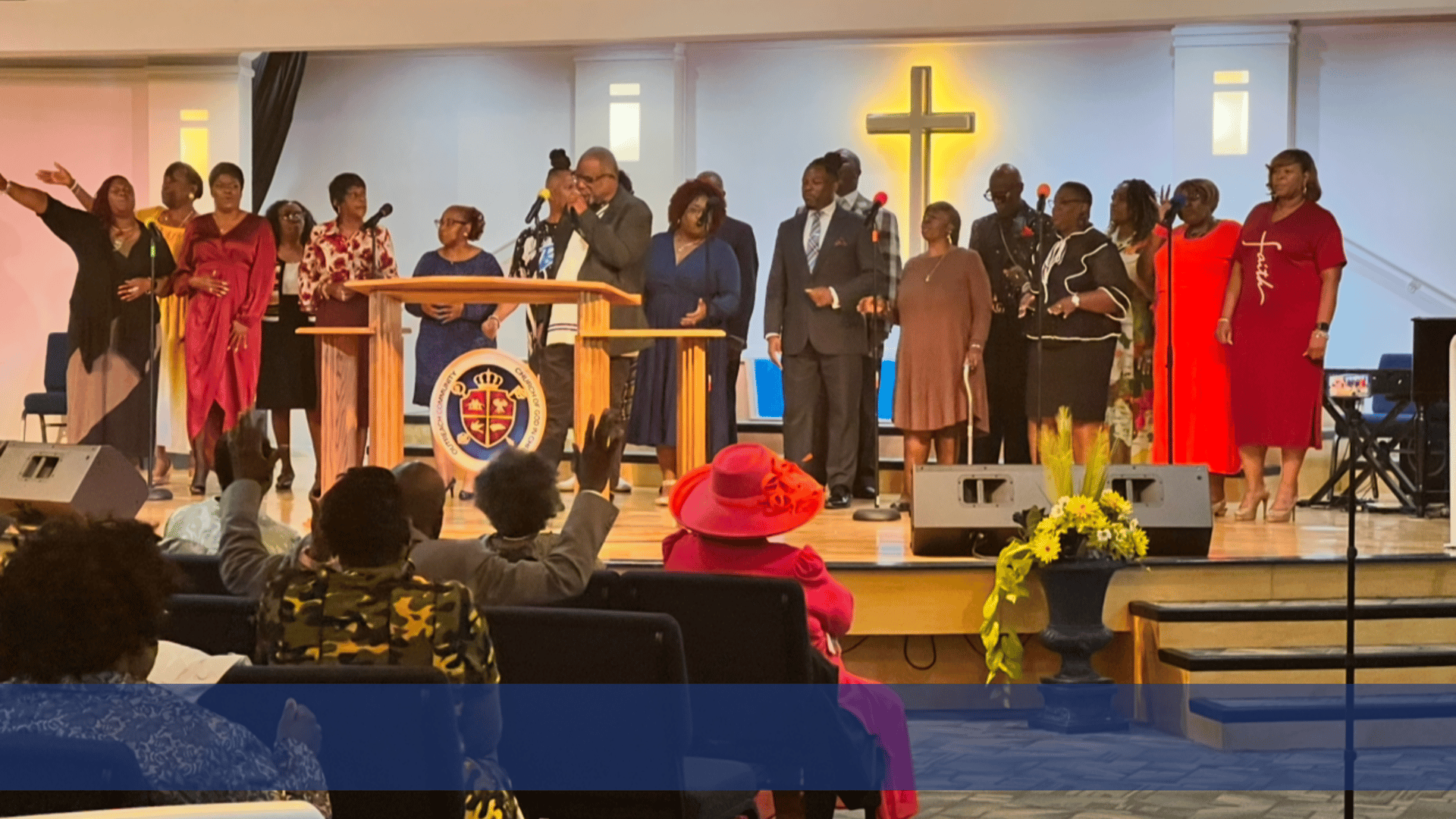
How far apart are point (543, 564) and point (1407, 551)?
406 centimetres

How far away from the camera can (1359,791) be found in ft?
14.6

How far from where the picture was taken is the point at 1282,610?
5418 mm

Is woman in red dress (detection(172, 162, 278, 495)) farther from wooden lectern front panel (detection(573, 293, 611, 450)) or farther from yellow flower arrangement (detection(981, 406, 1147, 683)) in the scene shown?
yellow flower arrangement (detection(981, 406, 1147, 683))

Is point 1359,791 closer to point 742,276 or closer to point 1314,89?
point 742,276

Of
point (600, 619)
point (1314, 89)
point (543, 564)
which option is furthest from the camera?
point (1314, 89)

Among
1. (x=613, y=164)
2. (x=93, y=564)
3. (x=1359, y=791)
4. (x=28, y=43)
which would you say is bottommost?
(x=1359, y=791)

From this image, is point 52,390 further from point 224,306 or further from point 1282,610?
point 1282,610

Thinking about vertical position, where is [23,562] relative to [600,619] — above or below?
above

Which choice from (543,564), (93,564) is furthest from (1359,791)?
(93,564)

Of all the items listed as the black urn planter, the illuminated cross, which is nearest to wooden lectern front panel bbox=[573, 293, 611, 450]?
the black urn planter

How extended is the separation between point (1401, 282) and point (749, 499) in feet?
24.9

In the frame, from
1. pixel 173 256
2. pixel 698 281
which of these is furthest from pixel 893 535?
pixel 173 256

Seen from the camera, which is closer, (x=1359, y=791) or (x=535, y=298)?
(x=1359, y=791)

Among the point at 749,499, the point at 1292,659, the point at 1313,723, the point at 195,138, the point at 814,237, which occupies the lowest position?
the point at 1313,723
